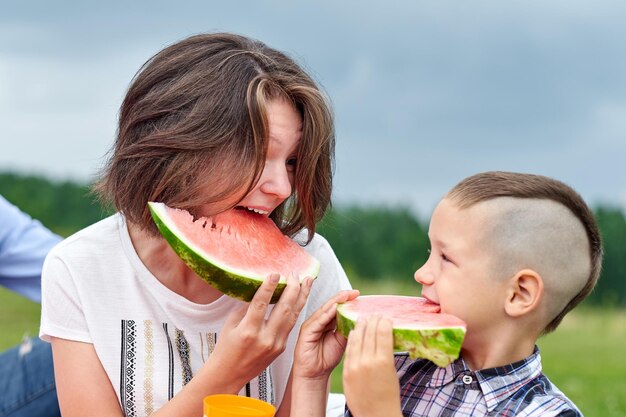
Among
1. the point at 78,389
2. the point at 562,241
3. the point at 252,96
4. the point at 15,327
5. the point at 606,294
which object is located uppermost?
the point at 252,96

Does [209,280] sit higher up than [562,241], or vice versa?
[562,241]

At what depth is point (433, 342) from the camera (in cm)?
264

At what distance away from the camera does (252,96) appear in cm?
307

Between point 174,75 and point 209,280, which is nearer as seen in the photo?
point 209,280

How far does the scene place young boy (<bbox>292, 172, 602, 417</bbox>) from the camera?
2650 millimetres

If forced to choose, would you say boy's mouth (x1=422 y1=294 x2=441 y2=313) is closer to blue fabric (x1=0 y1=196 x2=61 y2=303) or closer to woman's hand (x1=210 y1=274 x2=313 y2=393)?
woman's hand (x1=210 y1=274 x2=313 y2=393)

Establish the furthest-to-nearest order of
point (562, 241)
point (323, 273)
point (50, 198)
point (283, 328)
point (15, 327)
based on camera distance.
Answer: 1. point (50, 198)
2. point (15, 327)
3. point (323, 273)
4. point (283, 328)
5. point (562, 241)

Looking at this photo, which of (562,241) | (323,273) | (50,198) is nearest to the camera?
(562,241)

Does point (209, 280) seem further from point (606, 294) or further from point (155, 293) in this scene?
point (606, 294)

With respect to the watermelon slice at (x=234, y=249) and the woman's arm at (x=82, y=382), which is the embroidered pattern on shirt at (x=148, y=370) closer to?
the woman's arm at (x=82, y=382)

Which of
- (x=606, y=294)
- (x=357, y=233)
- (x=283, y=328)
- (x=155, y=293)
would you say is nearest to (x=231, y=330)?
(x=283, y=328)

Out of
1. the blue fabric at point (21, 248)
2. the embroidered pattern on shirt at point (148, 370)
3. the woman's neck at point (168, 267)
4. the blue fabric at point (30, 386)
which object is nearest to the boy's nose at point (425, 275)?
the woman's neck at point (168, 267)

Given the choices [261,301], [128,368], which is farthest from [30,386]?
[261,301]

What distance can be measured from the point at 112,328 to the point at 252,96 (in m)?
1.06
